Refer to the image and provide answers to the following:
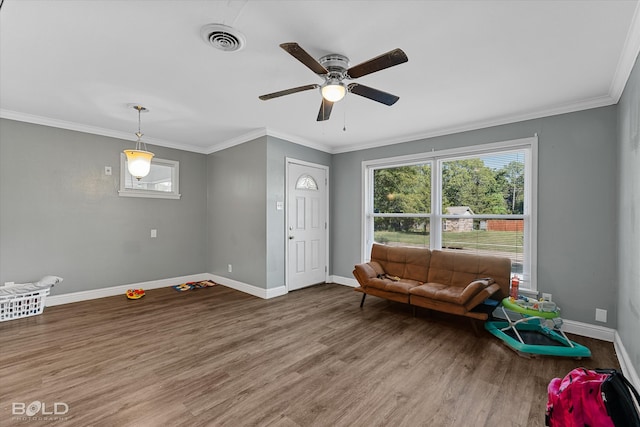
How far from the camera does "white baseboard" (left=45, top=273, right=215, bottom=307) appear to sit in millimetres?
4098

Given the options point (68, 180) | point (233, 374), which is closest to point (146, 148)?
point (68, 180)

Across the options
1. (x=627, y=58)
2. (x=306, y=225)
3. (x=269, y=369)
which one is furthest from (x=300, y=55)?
(x=306, y=225)

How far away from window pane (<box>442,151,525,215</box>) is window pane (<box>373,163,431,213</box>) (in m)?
0.28

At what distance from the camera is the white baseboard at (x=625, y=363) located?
7.11ft

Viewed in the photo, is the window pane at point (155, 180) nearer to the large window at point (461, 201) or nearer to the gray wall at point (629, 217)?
the large window at point (461, 201)

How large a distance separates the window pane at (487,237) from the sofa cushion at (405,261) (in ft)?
1.51

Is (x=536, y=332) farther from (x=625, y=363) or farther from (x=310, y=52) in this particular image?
(x=310, y=52)

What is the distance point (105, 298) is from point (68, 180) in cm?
181

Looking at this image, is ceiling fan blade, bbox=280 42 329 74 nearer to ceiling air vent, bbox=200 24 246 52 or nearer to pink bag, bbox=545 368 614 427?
ceiling air vent, bbox=200 24 246 52

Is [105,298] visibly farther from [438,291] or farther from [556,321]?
[556,321]

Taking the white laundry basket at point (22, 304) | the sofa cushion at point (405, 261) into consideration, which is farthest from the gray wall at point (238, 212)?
the white laundry basket at point (22, 304)

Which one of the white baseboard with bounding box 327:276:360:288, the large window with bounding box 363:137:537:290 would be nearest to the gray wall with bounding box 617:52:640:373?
the large window with bounding box 363:137:537:290

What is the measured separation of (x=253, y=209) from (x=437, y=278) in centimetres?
290

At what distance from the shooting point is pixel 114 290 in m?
4.60
